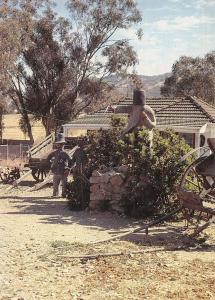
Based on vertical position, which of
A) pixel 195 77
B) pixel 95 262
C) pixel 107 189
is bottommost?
pixel 95 262

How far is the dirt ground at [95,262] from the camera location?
6.96 m

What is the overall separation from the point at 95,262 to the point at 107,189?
4368mm

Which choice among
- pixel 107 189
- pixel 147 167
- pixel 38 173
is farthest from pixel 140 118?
pixel 38 173

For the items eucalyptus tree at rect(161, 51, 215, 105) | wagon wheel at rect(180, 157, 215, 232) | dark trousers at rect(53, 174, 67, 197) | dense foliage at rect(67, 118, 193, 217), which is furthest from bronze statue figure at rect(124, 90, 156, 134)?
eucalyptus tree at rect(161, 51, 215, 105)

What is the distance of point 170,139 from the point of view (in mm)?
12828

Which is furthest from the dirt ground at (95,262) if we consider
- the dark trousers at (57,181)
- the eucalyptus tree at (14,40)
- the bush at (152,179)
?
the eucalyptus tree at (14,40)

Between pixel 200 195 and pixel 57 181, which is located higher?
pixel 200 195

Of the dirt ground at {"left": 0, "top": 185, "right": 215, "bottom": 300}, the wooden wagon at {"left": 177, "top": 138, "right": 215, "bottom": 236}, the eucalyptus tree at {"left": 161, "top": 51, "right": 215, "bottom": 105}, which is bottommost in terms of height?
the dirt ground at {"left": 0, "top": 185, "right": 215, "bottom": 300}

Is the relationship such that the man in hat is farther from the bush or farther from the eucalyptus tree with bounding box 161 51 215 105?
the eucalyptus tree with bounding box 161 51 215 105

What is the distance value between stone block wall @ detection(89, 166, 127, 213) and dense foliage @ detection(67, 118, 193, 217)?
0.21 meters

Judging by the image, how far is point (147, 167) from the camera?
1206 cm

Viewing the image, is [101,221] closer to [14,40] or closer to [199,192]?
[199,192]

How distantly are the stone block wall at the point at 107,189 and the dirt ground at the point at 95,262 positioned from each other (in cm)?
67

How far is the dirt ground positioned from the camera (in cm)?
696
